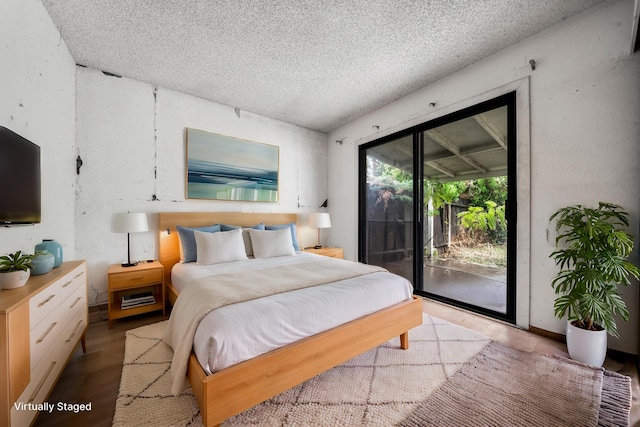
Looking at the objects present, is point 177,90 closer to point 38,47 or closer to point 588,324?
point 38,47

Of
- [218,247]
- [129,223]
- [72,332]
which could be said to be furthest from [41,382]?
[129,223]

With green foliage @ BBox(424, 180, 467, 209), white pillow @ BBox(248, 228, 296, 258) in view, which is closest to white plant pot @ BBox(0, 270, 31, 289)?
white pillow @ BBox(248, 228, 296, 258)

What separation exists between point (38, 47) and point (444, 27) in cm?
329

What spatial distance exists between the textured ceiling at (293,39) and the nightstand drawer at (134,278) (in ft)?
7.37

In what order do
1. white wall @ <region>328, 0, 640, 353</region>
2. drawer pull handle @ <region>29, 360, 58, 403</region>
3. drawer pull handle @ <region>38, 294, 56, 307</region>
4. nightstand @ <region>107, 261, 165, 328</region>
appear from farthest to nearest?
nightstand @ <region>107, 261, 165, 328</region> < white wall @ <region>328, 0, 640, 353</region> < drawer pull handle @ <region>38, 294, 56, 307</region> < drawer pull handle @ <region>29, 360, 58, 403</region>

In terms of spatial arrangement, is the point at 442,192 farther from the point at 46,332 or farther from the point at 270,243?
the point at 46,332

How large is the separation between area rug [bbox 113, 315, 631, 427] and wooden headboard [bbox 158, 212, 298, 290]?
3.90ft

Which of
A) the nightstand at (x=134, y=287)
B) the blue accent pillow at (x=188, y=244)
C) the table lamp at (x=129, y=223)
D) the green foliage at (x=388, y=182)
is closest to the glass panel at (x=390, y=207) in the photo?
the green foliage at (x=388, y=182)

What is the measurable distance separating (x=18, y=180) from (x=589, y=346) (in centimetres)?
401

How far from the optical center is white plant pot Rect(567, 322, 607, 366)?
5.88 feet

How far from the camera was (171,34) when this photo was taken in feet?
7.48

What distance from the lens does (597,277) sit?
175 centimetres

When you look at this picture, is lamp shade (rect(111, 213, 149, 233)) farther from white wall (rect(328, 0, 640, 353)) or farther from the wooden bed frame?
white wall (rect(328, 0, 640, 353))

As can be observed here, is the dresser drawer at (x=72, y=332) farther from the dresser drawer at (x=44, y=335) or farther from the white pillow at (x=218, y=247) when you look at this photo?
the white pillow at (x=218, y=247)
